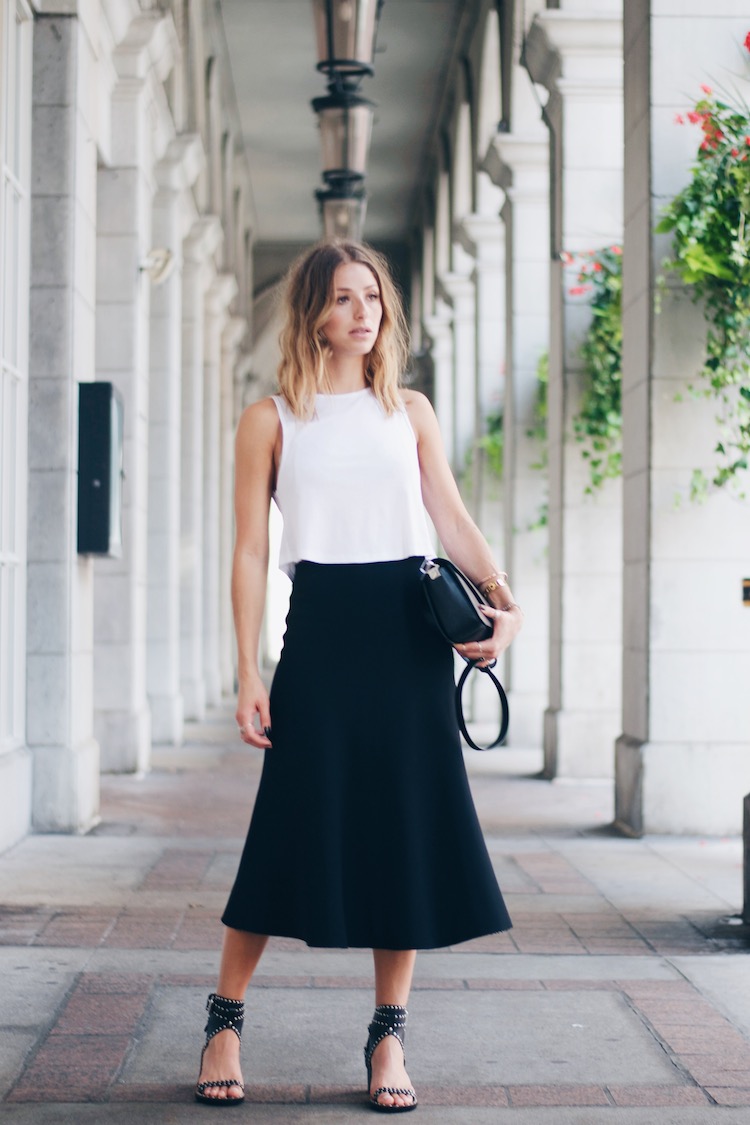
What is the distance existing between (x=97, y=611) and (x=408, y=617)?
659 cm

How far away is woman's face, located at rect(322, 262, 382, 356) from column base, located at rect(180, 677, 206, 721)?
1115cm

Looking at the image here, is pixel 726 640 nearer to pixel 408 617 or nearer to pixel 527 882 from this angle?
pixel 527 882

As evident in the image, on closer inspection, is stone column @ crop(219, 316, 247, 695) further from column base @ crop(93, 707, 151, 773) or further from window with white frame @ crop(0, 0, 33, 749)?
window with white frame @ crop(0, 0, 33, 749)

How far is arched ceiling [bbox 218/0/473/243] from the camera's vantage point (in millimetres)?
16266

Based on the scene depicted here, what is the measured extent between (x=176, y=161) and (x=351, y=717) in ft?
30.2

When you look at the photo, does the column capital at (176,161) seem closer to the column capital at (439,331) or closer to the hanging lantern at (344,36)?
the hanging lantern at (344,36)

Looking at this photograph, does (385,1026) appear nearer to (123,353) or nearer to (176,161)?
(123,353)

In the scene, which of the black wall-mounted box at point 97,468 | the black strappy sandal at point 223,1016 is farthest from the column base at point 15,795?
the black strappy sandal at point 223,1016

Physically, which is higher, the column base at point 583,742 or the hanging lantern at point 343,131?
the hanging lantern at point 343,131

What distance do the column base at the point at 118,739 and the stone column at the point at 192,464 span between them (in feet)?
15.5

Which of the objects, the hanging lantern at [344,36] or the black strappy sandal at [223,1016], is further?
the hanging lantern at [344,36]

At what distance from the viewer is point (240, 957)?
316 centimetres

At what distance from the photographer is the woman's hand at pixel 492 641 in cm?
307

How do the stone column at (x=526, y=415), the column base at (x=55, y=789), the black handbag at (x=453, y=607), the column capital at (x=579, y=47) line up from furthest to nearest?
the stone column at (x=526, y=415) → the column capital at (x=579, y=47) → the column base at (x=55, y=789) → the black handbag at (x=453, y=607)
